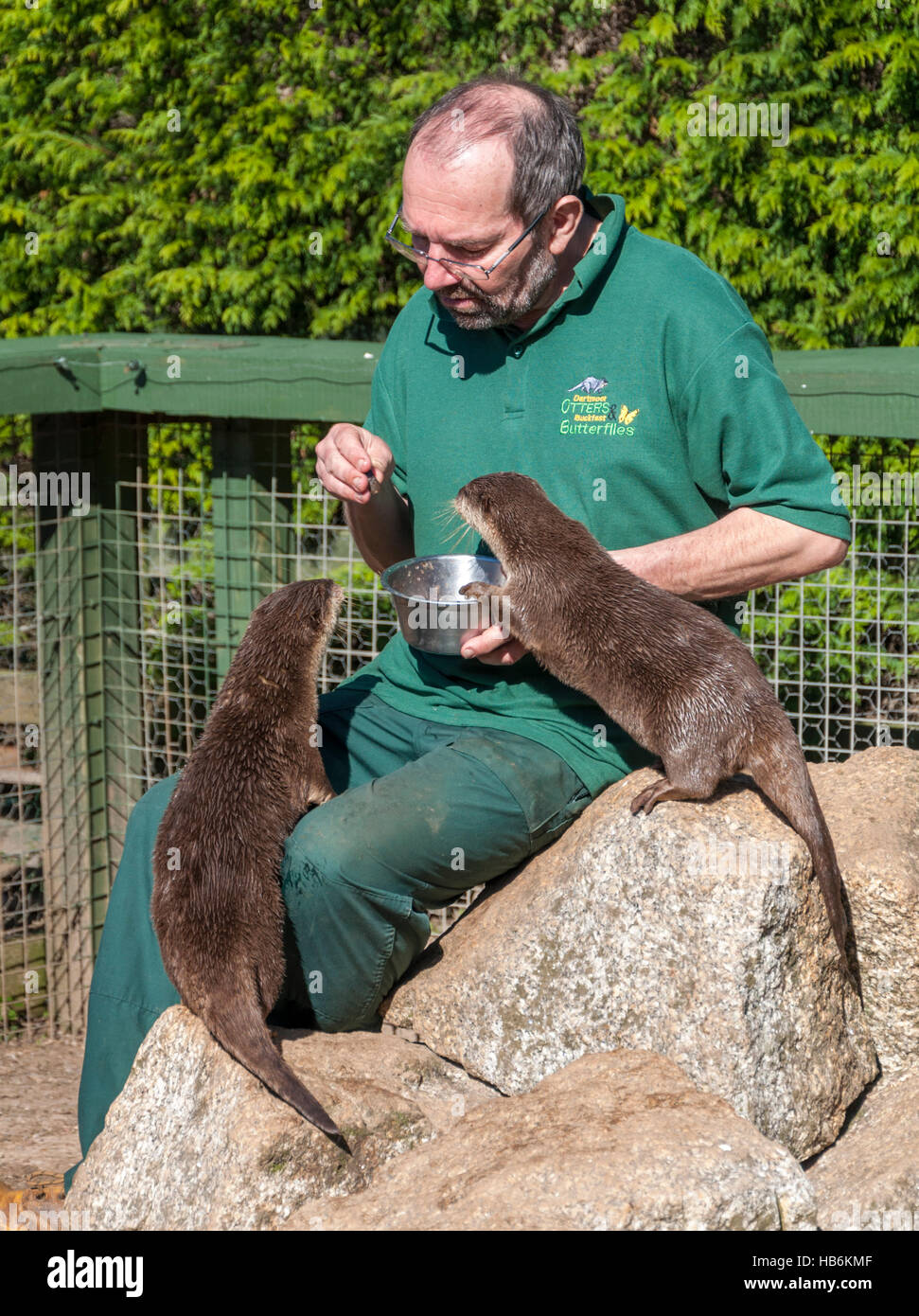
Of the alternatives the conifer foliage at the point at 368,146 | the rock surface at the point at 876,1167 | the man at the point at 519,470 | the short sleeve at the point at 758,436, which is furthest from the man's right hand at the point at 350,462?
the conifer foliage at the point at 368,146

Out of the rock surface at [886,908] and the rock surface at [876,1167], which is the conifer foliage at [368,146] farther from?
the rock surface at [876,1167]

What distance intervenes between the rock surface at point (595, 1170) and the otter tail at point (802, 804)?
0.54m

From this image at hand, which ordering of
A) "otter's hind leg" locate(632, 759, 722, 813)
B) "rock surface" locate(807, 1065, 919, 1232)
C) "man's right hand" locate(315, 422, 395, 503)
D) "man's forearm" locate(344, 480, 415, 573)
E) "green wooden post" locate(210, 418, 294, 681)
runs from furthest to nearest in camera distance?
"green wooden post" locate(210, 418, 294, 681), "man's forearm" locate(344, 480, 415, 573), "man's right hand" locate(315, 422, 395, 503), "otter's hind leg" locate(632, 759, 722, 813), "rock surface" locate(807, 1065, 919, 1232)

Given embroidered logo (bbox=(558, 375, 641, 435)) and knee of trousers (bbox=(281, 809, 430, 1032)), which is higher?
embroidered logo (bbox=(558, 375, 641, 435))

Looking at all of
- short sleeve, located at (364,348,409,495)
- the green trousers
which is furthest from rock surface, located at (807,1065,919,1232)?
short sleeve, located at (364,348,409,495)

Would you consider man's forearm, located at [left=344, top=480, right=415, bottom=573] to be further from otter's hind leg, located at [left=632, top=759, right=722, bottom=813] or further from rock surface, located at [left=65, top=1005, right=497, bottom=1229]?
Answer: rock surface, located at [left=65, top=1005, right=497, bottom=1229]

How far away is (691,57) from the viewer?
7.33 m

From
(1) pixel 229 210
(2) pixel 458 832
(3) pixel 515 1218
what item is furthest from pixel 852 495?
(1) pixel 229 210

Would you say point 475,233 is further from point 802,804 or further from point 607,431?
point 802,804

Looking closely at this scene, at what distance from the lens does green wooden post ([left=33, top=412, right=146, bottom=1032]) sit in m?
5.71

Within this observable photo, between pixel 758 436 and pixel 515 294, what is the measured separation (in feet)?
2.44

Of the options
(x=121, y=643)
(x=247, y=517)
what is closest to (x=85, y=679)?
(x=121, y=643)

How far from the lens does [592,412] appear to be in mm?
3771

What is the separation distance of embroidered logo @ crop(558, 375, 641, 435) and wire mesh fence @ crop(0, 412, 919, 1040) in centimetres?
187
